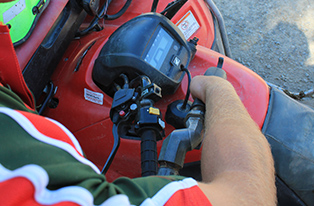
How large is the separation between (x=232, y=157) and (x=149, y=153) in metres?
0.20

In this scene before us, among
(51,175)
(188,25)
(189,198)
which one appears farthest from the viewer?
(188,25)

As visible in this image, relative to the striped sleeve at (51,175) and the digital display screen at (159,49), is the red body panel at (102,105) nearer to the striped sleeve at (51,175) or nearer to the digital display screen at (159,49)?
the digital display screen at (159,49)

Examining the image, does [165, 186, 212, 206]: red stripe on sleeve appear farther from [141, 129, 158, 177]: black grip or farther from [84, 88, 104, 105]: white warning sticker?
[84, 88, 104, 105]: white warning sticker

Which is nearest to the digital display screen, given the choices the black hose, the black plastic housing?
the black plastic housing

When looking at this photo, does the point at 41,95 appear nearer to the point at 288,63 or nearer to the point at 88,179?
the point at 88,179

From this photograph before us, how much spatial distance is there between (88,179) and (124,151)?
678 millimetres

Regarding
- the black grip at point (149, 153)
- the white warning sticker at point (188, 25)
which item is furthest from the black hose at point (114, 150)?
the white warning sticker at point (188, 25)

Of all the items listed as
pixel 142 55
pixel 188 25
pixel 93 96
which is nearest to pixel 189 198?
pixel 142 55

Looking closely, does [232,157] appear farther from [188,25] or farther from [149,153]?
[188,25]

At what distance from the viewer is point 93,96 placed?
1065 millimetres

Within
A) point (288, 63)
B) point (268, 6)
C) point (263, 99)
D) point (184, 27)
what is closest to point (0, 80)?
point (263, 99)

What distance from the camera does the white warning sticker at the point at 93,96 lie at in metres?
1.05

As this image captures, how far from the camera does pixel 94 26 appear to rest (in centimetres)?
125

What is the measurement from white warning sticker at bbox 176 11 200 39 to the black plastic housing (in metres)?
0.36
